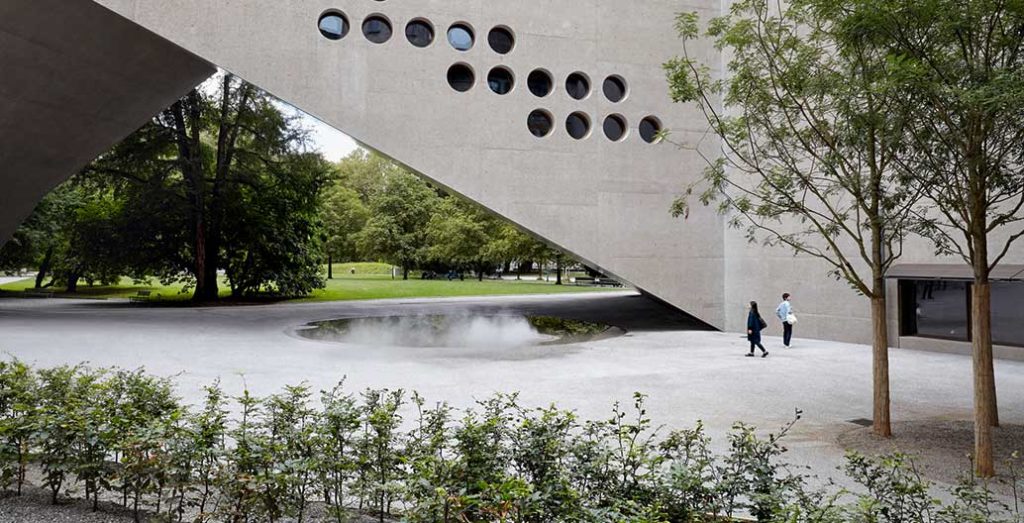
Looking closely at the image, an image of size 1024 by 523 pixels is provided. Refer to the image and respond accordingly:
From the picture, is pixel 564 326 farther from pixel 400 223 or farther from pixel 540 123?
pixel 400 223

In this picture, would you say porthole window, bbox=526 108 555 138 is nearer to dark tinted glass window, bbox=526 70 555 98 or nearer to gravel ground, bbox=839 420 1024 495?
dark tinted glass window, bbox=526 70 555 98

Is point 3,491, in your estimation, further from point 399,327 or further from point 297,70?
point 399,327

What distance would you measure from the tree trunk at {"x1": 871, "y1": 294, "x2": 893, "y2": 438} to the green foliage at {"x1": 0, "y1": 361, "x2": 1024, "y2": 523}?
3342 mm

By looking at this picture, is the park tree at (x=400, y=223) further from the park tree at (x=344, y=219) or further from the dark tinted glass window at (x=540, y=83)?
the dark tinted glass window at (x=540, y=83)

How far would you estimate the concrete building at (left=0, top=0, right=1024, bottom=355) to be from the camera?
15.4 metres

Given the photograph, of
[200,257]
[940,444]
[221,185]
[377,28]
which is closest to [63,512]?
[940,444]

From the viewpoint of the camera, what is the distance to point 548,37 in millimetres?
17547

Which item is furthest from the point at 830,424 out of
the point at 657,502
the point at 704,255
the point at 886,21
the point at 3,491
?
the point at 704,255

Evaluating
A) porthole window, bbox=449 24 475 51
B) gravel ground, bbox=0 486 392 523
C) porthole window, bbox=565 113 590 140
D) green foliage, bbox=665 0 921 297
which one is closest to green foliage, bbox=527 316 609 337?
porthole window, bbox=565 113 590 140

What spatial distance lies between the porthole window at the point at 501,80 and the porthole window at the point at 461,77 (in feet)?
1.83

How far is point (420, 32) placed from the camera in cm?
1661

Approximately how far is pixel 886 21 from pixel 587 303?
A: 24.5 metres

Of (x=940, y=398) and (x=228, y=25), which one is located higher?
(x=228, y=25)

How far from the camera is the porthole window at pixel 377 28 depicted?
53.0 feet
